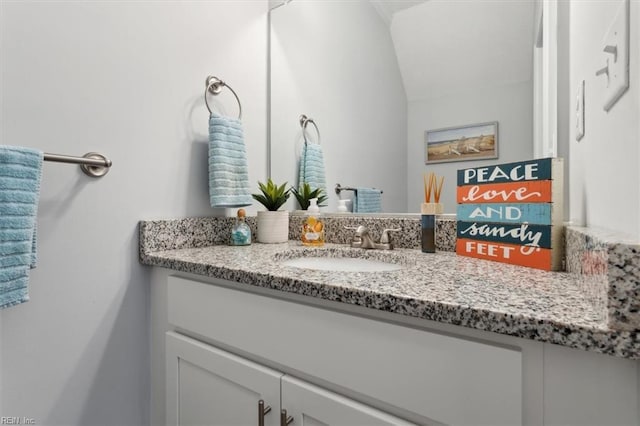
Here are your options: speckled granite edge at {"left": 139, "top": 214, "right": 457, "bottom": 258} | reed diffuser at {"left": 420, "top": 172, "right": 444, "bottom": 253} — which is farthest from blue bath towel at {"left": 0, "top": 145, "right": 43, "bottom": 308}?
reed diffuser at {"left": 420, "top": 172, "right": 444, "bottom": 253}

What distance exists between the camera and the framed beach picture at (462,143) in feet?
3.44

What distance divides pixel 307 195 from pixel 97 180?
29.7 inches

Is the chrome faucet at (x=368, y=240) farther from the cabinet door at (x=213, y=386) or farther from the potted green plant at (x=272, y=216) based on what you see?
the cabinet door at (x=213, y=386)

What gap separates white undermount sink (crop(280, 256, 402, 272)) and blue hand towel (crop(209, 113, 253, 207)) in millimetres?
324

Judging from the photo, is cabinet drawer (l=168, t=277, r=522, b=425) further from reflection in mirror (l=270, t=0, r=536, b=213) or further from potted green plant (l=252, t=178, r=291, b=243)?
reflection in mirror (l=270, t=0, r=536, b=213)

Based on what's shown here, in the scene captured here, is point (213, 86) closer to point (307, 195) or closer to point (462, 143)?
point (307, 195)

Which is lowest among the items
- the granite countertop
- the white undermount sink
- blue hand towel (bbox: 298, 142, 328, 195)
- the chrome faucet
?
the white undermount sink

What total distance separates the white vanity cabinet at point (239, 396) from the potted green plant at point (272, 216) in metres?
0.49

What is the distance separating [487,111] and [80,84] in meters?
1.19

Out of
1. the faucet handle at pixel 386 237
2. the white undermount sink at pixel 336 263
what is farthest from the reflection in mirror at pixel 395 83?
the white undermount sink at pixel 336 263

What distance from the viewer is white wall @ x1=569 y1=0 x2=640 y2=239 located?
1.46ft

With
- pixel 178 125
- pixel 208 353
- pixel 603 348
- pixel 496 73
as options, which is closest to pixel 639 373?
pixel 603 348

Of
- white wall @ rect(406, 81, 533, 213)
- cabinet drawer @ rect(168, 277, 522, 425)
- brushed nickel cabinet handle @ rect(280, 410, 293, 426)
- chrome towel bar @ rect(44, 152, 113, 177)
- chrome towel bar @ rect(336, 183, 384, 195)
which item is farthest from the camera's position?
chrome towel bar @ rect(336, 183, 384, 195)

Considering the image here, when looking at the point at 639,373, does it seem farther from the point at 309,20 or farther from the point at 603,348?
the point at 309,20
